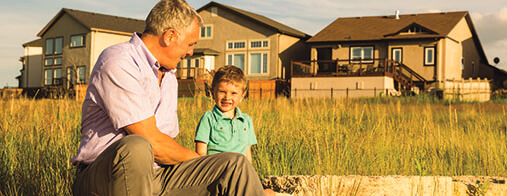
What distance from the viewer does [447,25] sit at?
32.3 metres

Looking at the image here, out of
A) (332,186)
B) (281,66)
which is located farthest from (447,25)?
(332,186)

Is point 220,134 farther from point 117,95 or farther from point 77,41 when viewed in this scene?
point 77,41

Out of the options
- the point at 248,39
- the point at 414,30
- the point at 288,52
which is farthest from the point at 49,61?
the point at 414,30

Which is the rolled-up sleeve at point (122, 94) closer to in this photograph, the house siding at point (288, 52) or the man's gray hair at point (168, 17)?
the man's gray hair at point (168, 17)

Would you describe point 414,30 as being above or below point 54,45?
below

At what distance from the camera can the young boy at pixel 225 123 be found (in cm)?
383

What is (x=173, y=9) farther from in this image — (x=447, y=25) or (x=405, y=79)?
(x=447, y=25)

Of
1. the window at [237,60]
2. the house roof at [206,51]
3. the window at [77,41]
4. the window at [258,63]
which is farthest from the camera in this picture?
the window at [77,41]

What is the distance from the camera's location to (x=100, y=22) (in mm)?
42312

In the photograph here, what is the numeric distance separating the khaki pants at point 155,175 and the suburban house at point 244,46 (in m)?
30.0

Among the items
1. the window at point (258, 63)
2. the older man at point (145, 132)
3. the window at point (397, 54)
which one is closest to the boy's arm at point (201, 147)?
the older man at point (145, 132)

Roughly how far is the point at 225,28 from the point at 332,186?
108 ft

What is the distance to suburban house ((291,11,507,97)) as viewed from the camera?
28302 mm

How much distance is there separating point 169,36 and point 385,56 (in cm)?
3041
